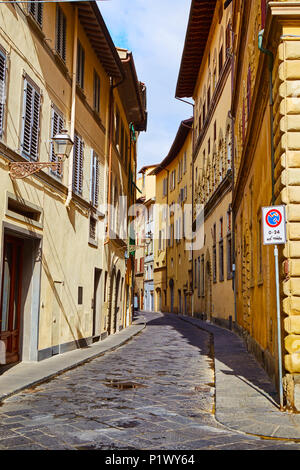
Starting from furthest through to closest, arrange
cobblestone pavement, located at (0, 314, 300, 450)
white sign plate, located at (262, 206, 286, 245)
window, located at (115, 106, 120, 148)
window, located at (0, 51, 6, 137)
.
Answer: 1. window, located at (115, 106, 120, 148)
2. window, located at (0, 51, 6, 137)
3. white sign plate, located at (262, 206, 286, 245)
4. cobblestone pavement, located at (0, 314, 300, 450)

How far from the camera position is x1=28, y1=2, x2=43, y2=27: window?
1073 cm

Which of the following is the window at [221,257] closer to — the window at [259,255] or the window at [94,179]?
the window at [94,179]

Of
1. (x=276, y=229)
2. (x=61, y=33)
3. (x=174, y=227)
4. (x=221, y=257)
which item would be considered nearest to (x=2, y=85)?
(x=61, y=33)

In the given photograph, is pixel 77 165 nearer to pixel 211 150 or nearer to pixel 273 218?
pixel 273 218

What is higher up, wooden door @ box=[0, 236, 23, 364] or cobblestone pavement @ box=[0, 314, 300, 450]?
wooden door @ box=[0, 236, 23, 364]

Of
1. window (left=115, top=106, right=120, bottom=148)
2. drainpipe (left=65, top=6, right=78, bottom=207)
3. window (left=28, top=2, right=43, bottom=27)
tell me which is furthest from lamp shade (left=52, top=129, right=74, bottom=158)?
window (left=115, top=106, right=120, bottom=148)

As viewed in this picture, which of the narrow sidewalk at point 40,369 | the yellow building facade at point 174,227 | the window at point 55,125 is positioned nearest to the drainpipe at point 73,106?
the window at point 55,125

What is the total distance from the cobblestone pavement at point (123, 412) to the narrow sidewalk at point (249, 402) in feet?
0.51

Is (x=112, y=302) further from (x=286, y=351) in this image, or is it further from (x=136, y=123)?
(x=286, y=351)

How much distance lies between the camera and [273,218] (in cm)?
702

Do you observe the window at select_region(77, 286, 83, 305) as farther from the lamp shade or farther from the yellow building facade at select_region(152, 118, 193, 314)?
the yellow building facade at select_region(152, 118, 193, 314)

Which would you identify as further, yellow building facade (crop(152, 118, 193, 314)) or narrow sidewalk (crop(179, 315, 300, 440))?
yellow building facade (crop(152, 118, 193, 314))

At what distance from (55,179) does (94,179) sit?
415 cm

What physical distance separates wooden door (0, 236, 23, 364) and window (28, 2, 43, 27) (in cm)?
446
